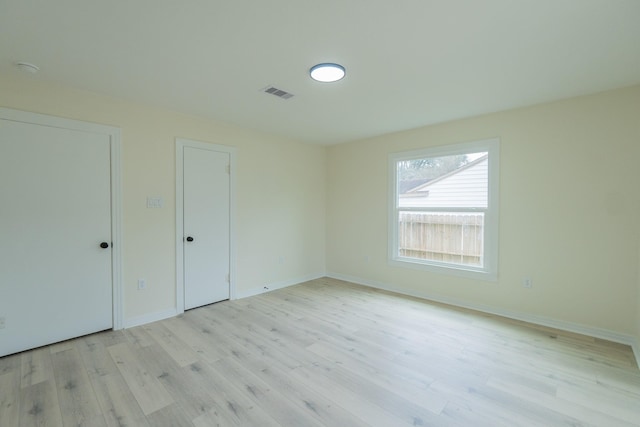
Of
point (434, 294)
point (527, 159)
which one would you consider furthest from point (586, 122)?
point (434, 294)

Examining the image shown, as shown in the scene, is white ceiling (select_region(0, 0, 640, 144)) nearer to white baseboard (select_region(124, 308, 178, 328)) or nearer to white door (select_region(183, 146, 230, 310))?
white door (select_region(183, 146, 230, 310))

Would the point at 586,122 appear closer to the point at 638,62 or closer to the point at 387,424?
the point at 638,62

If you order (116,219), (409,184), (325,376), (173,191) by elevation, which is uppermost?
(409,184)

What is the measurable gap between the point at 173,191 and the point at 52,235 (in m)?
1.19

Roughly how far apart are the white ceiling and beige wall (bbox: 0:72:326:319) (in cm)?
23

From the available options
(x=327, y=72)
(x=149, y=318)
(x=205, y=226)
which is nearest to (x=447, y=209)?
(x=327, y=72)

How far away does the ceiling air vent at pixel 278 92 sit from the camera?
282 centimetres

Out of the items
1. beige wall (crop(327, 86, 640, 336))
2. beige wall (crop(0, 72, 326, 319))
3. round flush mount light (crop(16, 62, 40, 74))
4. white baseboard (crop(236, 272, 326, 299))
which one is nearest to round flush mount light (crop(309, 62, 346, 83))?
beige wall (crop(0, 72, 326, 319))

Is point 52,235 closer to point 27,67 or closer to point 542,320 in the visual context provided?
point 27,67

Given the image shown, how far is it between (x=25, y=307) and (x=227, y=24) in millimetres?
3044

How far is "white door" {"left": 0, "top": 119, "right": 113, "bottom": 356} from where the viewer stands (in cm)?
254

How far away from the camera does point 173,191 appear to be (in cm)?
352

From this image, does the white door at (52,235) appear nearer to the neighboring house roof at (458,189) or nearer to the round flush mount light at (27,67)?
the round flush mount light at (27,67)

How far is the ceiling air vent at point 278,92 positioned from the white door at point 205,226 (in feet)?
4.62
